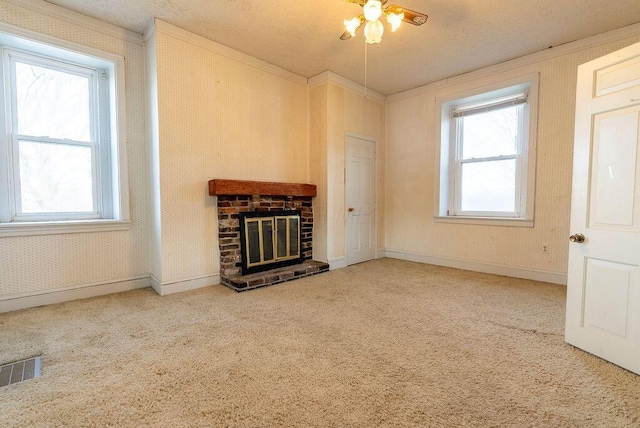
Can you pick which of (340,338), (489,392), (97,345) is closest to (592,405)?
(489,392)

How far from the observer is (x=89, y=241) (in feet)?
10.1

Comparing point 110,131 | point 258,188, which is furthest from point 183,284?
point 110,131

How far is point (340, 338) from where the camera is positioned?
2.18 metres

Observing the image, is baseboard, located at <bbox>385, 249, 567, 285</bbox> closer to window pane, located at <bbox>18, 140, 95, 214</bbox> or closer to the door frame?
the door frame

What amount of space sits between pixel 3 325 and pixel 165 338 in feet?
4.76

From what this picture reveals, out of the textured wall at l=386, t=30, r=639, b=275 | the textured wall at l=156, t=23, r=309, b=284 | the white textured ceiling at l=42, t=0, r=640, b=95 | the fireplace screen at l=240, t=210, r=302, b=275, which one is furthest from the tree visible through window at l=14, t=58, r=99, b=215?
the textured wall at l=386, t=30, r=639, b=275

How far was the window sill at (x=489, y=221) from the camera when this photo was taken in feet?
12.6

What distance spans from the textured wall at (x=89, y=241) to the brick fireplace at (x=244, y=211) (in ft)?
2.82

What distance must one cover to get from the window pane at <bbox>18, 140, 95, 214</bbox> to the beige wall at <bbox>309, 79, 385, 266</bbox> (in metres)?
2.81

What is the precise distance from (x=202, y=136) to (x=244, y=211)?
1.02 m

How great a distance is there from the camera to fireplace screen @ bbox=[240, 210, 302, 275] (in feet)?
12.2

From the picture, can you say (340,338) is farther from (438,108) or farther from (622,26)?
(622,26)

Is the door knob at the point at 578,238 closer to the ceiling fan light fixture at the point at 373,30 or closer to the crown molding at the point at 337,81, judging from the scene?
the ceiling fan light fixture at the point at 373,30

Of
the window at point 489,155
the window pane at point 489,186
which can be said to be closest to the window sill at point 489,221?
the window at point 489,155
